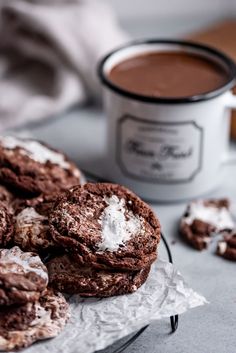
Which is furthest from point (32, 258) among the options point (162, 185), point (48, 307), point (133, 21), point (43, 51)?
point (133, 21)

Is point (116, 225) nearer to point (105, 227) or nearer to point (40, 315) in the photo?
point (105, 227)

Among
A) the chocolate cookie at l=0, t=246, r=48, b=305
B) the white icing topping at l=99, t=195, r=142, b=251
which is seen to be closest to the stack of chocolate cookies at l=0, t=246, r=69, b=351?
the chocolate cookie at l=0, t=246, r=48, b=305

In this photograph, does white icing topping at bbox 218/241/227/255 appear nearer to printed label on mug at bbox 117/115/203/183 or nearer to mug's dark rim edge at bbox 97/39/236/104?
printed label on mug at bbox 117/115/203/183

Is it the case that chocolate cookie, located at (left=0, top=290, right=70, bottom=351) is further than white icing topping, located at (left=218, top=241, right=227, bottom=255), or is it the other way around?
white icing topping, located at (left=218, top=241, right=227, bottom=255)

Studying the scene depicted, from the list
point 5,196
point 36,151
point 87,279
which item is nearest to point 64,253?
point 87,279

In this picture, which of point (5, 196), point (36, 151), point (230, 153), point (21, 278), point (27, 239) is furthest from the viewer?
point (230, 153)

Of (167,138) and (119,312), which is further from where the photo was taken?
(167,138)
